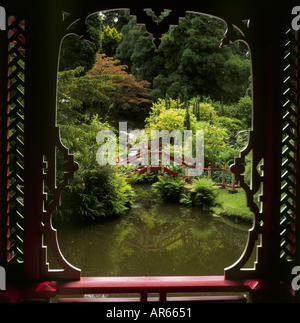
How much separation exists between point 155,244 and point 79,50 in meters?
10.1

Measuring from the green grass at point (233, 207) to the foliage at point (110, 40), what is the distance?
12003 mm

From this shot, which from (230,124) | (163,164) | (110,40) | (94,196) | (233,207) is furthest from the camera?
(110,40)

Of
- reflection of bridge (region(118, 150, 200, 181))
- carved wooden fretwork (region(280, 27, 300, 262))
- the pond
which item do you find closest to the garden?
Answer: reflection of bridge (region(118, 150, 200, 181))

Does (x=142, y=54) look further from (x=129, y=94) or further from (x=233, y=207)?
(x=233, y=207)

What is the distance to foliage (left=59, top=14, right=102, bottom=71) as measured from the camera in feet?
41.6

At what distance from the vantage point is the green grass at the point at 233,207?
271 inches

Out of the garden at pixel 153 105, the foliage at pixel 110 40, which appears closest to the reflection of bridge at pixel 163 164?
the garden at pixel 153 105

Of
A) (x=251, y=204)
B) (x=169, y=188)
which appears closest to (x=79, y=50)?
(x=169, y=188)

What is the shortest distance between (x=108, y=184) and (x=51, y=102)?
518 centimetres

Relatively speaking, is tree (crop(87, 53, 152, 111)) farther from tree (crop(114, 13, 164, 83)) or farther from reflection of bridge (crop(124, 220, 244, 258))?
reflection of bridge (crop(124, 220, 244, 258))

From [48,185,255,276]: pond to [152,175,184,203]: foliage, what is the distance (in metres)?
0.98

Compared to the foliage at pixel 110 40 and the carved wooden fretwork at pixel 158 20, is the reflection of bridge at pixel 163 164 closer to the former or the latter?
the carved wooden fretwork at pixel 158 20

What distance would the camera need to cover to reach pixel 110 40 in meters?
17.0
